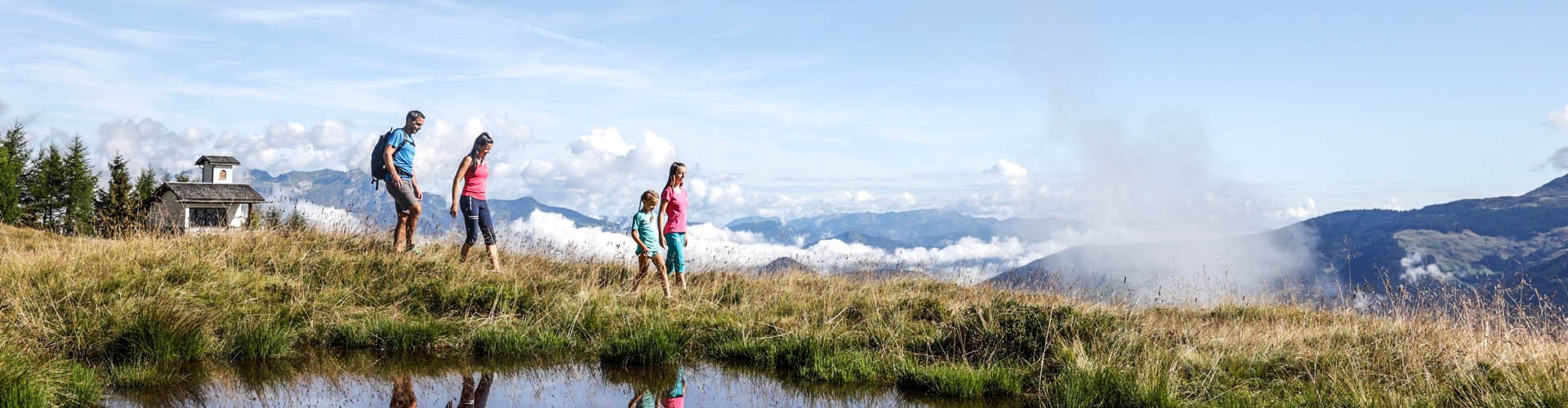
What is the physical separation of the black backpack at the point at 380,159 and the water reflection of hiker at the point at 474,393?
503cm

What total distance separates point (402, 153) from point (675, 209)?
11.3ft

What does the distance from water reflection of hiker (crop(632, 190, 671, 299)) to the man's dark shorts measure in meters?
2.78

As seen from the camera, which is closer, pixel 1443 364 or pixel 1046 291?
pixel 1443 364

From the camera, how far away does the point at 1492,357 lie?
25.9 feet

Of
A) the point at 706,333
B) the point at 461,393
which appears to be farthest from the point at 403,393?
the point at 706,333

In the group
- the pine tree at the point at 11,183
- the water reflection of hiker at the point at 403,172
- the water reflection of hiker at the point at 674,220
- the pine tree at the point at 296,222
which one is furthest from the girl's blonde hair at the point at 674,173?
the pine tree at the point at 11,183

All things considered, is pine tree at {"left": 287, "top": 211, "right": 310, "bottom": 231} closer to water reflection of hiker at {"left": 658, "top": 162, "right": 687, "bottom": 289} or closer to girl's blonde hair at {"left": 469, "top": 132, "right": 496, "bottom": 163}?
girl's blonde hair at {"left": 469, "top": 132, "right": 496, "bottom": 163}

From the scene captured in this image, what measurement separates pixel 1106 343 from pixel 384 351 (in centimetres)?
648

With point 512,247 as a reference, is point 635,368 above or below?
below

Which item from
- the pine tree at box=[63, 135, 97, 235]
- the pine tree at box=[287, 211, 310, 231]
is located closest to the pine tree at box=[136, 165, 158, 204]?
the pine tree at box=[63, 135, 97, 235]

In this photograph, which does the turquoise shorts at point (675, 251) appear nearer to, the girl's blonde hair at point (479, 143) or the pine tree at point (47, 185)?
the girl's blonde hair at point (479, 143)

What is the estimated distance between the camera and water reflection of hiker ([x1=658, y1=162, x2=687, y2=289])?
11.6m

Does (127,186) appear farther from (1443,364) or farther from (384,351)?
(1443,364)

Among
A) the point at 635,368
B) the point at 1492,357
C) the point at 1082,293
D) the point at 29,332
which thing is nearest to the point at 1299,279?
the point at 1082,293
